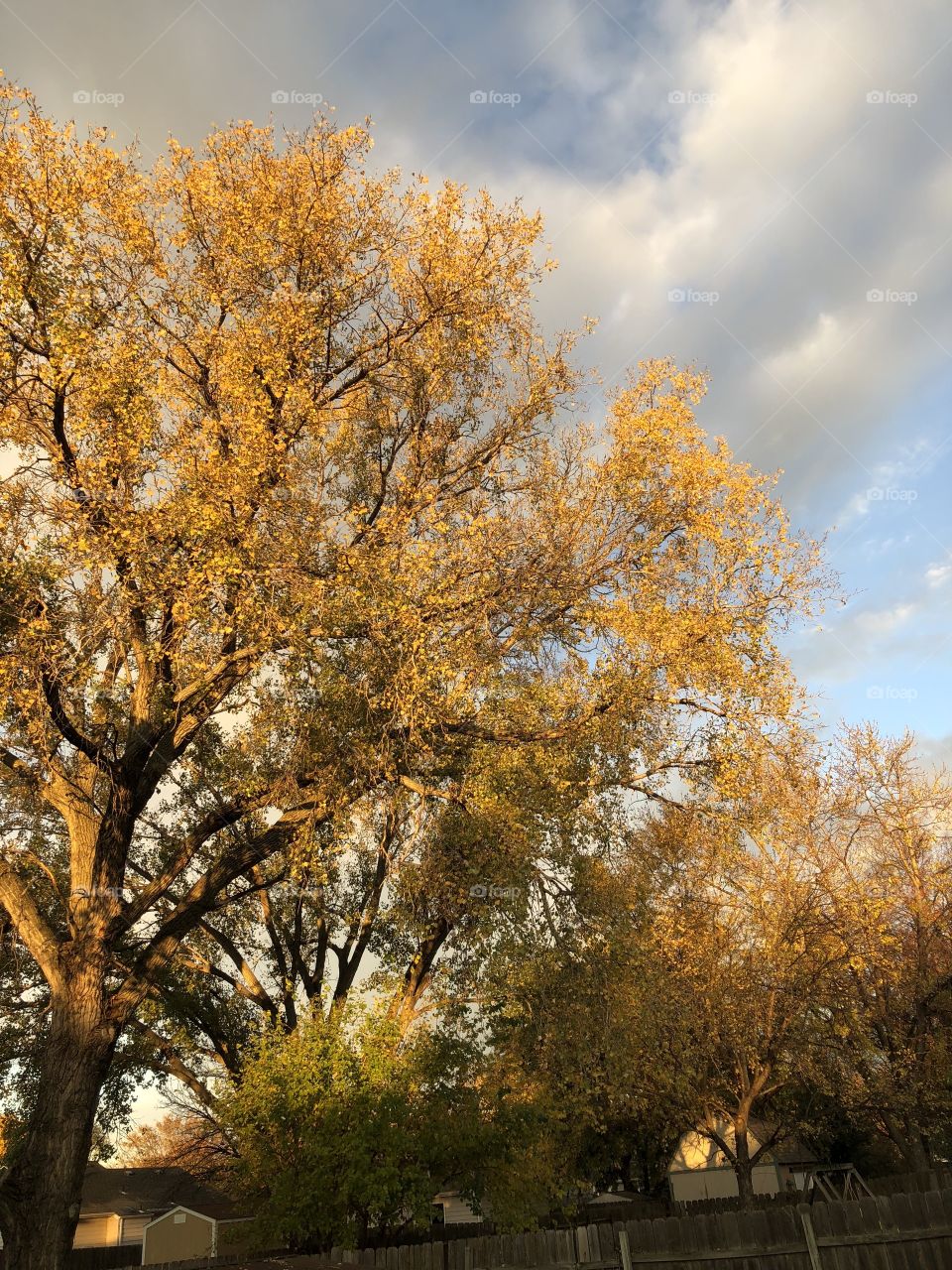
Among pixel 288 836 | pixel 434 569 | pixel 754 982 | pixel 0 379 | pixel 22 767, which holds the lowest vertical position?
pixel 754 982

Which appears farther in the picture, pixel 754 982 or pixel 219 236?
pixel 754 982

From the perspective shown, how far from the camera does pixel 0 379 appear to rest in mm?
12055

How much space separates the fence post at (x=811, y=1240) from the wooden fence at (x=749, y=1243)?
0.04 ft

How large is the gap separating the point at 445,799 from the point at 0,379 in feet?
29.8

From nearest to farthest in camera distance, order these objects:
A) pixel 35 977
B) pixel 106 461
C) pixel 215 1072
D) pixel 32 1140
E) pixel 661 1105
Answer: pixel 32 1140 → pixel 106 461 → pixel 35 977 → pixel 215 1072 → pixel 661 1105

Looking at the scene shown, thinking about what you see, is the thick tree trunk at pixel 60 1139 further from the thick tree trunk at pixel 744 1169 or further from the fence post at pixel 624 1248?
the thick tree trunk at pixel 744 1169

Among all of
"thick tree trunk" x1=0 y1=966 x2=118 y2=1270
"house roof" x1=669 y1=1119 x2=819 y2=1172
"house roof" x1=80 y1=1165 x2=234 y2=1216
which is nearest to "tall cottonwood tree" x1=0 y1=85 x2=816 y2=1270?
"thick tree trunk" x1=0 y1=966 x2=118 y2=1270

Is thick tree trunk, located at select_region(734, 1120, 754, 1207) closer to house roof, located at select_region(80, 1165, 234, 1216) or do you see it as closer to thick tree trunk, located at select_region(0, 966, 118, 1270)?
thick tree trunk, located at select_region(0, 966, 118, 1270)

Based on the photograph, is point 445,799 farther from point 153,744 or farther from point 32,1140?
point 32,1140

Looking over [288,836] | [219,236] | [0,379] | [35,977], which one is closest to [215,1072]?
[35,977]

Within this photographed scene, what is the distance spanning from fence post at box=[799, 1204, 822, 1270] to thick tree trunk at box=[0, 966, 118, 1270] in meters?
10.6

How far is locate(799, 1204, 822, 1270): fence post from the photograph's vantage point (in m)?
13.1

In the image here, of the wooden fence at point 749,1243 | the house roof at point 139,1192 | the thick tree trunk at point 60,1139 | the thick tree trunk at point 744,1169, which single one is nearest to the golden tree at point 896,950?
the thick tree trunk at point 744,1169

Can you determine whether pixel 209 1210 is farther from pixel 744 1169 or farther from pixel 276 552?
pixel 276 552
